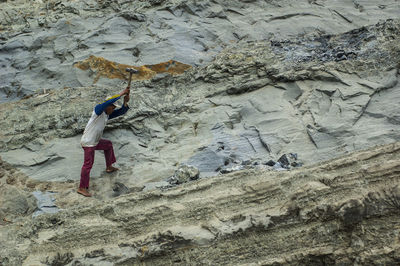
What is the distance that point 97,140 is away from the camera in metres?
5.78

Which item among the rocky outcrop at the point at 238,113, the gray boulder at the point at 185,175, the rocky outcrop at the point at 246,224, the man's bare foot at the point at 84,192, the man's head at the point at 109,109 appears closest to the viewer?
the rocky outcrop at the point at 246,224

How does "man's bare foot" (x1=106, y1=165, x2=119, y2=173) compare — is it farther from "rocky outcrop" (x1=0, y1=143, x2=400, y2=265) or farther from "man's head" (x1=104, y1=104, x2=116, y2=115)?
"rocky outcrop" (x1=0, y1=143, x2=400, y2=265)

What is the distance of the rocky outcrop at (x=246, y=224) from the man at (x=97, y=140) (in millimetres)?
929

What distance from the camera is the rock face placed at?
4.14 metres

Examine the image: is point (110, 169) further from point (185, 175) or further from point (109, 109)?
point (185, 175)

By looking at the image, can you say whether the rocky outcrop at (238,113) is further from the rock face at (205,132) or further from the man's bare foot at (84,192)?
the man's bare foot at (84,192)

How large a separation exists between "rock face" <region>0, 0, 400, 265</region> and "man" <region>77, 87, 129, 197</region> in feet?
0.62

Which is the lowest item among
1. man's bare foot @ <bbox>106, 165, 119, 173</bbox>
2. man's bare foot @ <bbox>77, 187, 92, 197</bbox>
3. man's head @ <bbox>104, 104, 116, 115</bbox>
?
man's bare foot @ <bbox>77, 187, 92, 197</bbox>

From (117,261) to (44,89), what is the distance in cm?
449

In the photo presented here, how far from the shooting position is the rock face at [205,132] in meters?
4.14

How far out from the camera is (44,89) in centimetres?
762

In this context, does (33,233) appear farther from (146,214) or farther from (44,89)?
(44,89)

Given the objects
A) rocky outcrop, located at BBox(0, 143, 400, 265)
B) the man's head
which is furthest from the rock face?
the man's head

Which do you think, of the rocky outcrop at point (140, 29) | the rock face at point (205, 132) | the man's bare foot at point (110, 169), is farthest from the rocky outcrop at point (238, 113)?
the rocky outcrop at point (140, 29)
